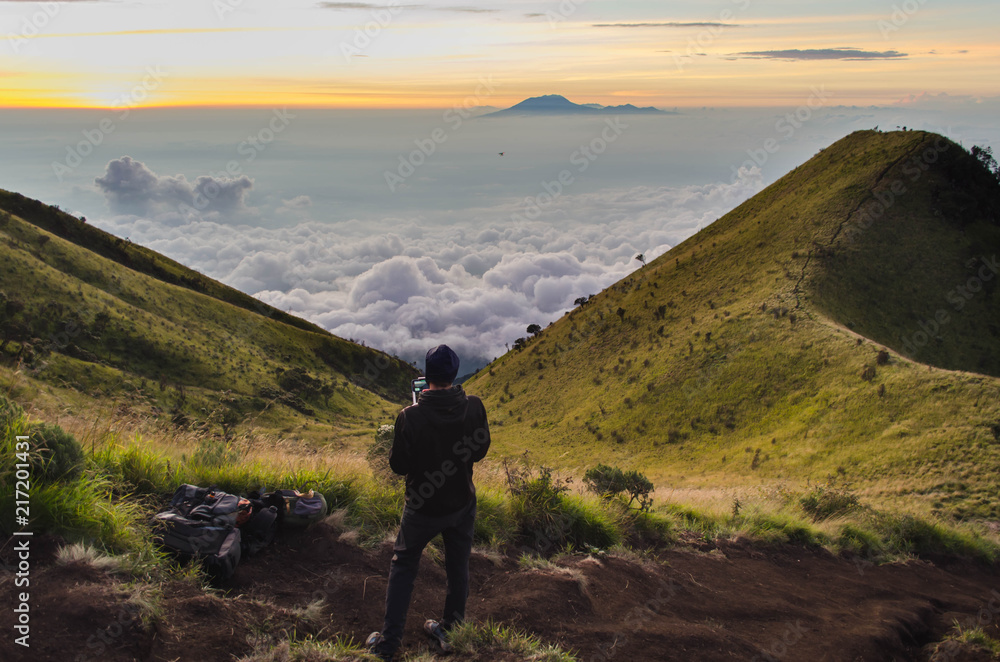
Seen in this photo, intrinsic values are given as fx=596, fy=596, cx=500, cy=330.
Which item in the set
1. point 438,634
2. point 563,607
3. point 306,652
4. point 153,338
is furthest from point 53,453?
point 153,338

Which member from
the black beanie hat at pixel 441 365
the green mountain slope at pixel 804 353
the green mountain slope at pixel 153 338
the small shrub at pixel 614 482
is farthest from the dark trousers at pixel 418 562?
the green mountain slope at pixel 153 338

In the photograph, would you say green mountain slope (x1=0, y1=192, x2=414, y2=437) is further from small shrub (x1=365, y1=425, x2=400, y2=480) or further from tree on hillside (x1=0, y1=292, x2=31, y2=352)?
small shrub (x1=365, y1=425, x2=400, y2=480)

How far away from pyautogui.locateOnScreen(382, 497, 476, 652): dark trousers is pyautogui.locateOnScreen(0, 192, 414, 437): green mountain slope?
123 feet

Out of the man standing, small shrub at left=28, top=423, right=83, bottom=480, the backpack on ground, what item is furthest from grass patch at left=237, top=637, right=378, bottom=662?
small shrub at left=28, top=423, right=83, bottom=480

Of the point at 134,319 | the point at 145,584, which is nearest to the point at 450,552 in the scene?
the point at 145,584

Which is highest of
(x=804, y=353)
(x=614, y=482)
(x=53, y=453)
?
(x=804, y=353)

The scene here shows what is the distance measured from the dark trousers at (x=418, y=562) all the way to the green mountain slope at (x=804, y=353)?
17991 millimetres

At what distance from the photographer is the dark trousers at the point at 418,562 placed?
15.3 ft

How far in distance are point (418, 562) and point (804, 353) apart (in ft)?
106

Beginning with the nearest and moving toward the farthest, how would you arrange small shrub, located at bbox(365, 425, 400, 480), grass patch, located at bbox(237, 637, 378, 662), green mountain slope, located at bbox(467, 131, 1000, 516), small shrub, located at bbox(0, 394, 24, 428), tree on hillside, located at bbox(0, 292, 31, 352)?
grass patch, located at bbox(237, 637, 378, 662) < small shrub, located at bbox(0, 394, 24, 428) < small shrub, located at bbox(365, 425, 400, 480) < green mountain slope, located at bbox(467, 131, 1000, 516) < tree on hillside, located at bbox(0, 292, 31, 352)

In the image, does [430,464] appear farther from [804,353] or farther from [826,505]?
[804,353]

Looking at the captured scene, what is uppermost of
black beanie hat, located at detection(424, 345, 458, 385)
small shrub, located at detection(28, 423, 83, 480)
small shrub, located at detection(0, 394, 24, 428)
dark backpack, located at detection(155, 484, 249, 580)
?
black beanie hat, located at detection(424, 345, 458, 385)

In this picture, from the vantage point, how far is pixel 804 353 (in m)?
32.2

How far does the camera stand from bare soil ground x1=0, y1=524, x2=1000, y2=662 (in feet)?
13.8
